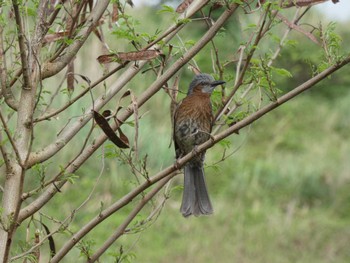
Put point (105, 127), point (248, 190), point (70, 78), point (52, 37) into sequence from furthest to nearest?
point (248, 190) → point (70, 78) → point (52, 37) → point (105, 127)

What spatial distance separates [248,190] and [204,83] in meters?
4.59

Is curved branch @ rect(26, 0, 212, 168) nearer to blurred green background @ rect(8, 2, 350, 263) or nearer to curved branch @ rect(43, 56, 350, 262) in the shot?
curved branch @ rect(43, 56, 350, 262)

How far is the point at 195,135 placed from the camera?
11.7 ft

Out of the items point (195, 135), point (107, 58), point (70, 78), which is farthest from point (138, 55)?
point (195, 135)

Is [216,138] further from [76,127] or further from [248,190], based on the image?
[248,190]

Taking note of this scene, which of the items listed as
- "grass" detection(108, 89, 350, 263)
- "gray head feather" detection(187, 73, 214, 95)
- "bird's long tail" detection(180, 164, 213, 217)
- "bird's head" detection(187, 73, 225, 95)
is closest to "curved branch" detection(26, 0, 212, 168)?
"bird's head" detection(187, 73, 225, 95)

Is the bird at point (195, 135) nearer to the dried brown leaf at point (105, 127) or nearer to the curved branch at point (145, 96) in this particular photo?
the curved branch at point (145, 96)

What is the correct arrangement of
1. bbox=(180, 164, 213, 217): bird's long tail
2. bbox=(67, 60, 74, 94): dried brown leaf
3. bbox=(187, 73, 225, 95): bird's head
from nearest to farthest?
bbox=(67, 60, 74, 94): dried brown leaf, bbox=(187, 73, 225, 95): bird's head, bbox=(180, 164, 213, 217): bird's long tail

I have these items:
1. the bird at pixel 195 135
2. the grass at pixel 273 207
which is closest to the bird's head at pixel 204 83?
the bird at pixel 195 135

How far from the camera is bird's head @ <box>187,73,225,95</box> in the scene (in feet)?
9.34

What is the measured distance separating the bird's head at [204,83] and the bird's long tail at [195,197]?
0.36 metres

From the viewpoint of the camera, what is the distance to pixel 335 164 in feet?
26.2

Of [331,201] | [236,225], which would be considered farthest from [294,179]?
[236,225]

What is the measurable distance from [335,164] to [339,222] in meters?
1.03
